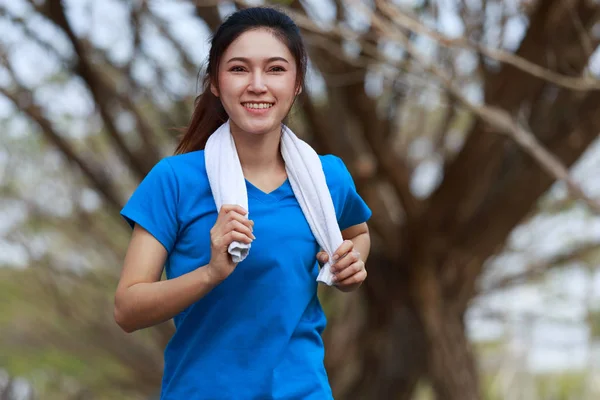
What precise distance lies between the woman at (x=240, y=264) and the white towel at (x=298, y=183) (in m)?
0.02

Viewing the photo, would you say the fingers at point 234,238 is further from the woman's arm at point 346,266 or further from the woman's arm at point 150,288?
the woman's arm at point 346,266

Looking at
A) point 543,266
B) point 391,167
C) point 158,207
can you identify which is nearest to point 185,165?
point 158,207

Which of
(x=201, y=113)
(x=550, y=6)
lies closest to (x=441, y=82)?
(x=550, y=6)

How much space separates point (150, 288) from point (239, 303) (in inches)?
7.4

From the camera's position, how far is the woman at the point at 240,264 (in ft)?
6.37

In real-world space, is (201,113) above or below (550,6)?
below

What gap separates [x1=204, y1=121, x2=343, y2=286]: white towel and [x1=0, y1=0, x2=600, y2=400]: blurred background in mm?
1381

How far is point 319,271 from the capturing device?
2.07 metres

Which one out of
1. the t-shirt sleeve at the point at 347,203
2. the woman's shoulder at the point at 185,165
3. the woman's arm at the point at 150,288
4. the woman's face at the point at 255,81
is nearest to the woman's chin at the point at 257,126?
the woman's face at the point at 255,81

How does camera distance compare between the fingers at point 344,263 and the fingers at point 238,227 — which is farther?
the fingers at point 344,263

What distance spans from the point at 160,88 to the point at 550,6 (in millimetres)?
3306

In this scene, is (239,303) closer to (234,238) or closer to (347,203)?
(234,238)

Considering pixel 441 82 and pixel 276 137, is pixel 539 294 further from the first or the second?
pixel 276 137

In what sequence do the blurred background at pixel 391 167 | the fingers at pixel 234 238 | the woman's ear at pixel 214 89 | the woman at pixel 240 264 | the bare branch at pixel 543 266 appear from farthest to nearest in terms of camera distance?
the bare branch at pixel 543 266
the blurred background at pixel 391 167
the woman's ear at pixel 214 89
the woman at pixel 240 264
the fingers at pixel 234 238
